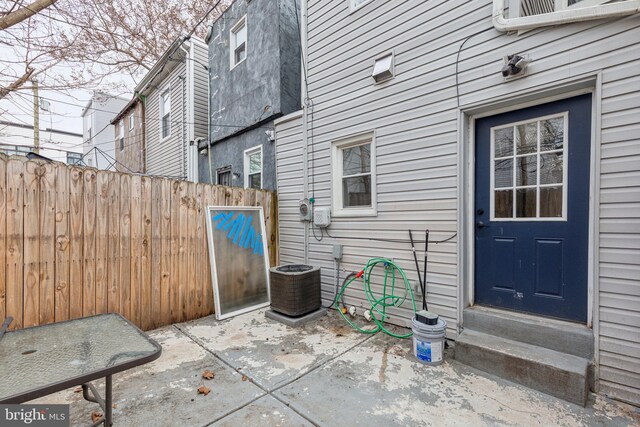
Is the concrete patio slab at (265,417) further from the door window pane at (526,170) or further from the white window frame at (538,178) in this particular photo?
the door window pane at (526,170)

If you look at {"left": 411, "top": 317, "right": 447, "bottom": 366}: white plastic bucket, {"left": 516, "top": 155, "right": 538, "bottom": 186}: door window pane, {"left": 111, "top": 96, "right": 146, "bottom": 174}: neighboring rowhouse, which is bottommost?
{"left": 411, "top": 317, "right": 447, "bottom": 366}: white plastic bucket

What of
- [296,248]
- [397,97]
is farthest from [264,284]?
[397,97]

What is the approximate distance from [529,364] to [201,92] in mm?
8343

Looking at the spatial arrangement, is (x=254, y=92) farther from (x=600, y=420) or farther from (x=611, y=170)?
(x=600, y=420)

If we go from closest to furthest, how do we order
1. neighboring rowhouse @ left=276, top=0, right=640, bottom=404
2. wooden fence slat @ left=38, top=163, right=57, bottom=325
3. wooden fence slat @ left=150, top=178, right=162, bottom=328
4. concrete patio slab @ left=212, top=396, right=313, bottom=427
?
1. concrete patio slab @ left=212, top=396, right=313, bottom=427
2. neighboring rowhouse @ left=276, top=0, right=640, bottom=404
3. wooden fence slat @ left=38, top=163, right=57, bottom=325
4. wooden fence slat @ left=150, top=178, right=162, bottom=328

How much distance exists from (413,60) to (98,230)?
396cm

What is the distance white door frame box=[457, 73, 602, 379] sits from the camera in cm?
231

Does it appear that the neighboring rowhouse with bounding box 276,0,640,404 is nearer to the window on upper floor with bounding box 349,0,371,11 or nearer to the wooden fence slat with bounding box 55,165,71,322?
the window on upper floor with bounding box 349,0,371,11

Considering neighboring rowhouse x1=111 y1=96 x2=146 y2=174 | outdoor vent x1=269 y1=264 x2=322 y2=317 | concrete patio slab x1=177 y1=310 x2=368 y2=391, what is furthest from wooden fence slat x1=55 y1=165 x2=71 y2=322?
neighboring rowhouse x1=111 y1=96 x2=146 y2=174

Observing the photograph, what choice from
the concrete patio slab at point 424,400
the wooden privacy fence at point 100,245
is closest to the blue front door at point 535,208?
the concrete patio slab at point 424,400

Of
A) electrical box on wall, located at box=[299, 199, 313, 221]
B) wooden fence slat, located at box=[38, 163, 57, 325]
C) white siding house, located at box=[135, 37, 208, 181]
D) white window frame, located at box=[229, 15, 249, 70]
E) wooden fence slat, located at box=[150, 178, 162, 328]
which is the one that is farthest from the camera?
white siding house, located at box=[135, 37, 208, 181]

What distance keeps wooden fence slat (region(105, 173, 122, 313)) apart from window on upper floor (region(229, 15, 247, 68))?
4.29 meters

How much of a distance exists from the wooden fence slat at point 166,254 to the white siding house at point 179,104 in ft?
14.1

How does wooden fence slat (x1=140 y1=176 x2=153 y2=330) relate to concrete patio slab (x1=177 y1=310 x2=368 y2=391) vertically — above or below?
above
